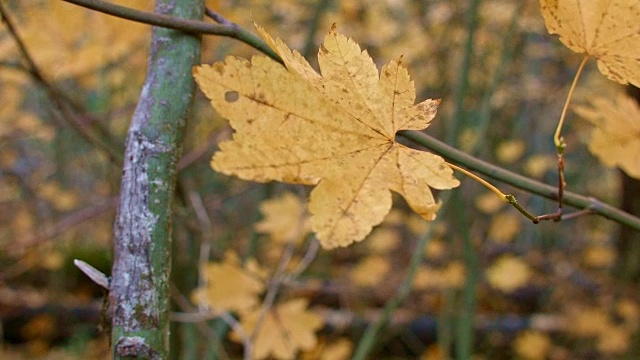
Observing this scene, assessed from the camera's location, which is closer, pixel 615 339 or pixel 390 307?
pixel 390 307

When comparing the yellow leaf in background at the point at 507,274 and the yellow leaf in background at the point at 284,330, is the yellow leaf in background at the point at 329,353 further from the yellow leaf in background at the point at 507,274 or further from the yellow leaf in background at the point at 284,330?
the yellow leaf in background at the point at 284,330

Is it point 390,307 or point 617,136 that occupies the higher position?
point 617,136

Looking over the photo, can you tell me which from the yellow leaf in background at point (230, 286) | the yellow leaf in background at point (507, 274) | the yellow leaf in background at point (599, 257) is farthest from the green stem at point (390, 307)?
the yellow leaf in background at point (599, 257)

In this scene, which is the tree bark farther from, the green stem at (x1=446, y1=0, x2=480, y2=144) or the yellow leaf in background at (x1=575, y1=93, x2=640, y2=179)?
the green stem at (x1=446, y1=0, x2=480, y2=144)

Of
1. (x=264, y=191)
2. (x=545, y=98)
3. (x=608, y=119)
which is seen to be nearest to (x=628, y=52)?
(x=608, y=119)

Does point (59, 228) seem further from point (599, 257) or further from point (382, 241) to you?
point (599, 257)

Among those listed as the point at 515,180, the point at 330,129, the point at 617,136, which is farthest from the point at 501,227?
the point at 330,129
